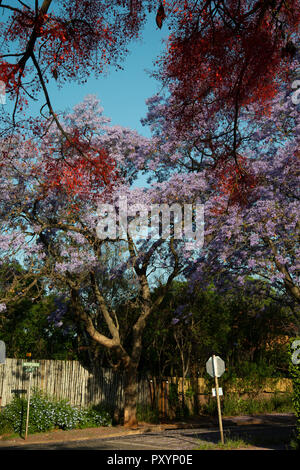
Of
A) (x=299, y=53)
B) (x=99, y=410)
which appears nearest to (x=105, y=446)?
(x=99, y=410)

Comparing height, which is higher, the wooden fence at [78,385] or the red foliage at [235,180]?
the red foliage at [235,180]

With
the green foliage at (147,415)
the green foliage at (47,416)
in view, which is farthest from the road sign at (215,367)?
the green foliage at (147,415)

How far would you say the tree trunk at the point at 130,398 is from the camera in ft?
62.5

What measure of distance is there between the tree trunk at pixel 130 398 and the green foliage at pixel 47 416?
3.06 ft

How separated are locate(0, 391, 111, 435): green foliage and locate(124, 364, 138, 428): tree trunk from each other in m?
0.93

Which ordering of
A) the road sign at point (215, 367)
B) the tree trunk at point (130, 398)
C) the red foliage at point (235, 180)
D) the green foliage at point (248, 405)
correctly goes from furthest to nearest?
the green foliage at point (248, 405) < the tree trunk at point (130, 398) < the road sign at point (215, 367) < the red foliage at point (235, 180)

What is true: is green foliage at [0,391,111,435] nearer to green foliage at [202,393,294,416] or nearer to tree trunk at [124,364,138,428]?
tree trunk at [124,364,138,428]

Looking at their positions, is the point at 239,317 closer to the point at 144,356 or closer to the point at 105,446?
the point at 144,356

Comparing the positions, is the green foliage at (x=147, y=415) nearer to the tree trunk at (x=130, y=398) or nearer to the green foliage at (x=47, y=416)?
the tree trunk at (x=130, y=398)

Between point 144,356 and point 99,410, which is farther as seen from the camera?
point 144,356

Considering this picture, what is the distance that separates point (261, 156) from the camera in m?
16.7

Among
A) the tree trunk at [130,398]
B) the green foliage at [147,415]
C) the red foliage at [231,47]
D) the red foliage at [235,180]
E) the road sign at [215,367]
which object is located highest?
the red foliage at [231,47]

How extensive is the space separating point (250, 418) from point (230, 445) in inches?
449

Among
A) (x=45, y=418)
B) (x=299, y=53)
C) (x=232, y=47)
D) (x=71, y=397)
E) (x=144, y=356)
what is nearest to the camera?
(x=232, y=47)
